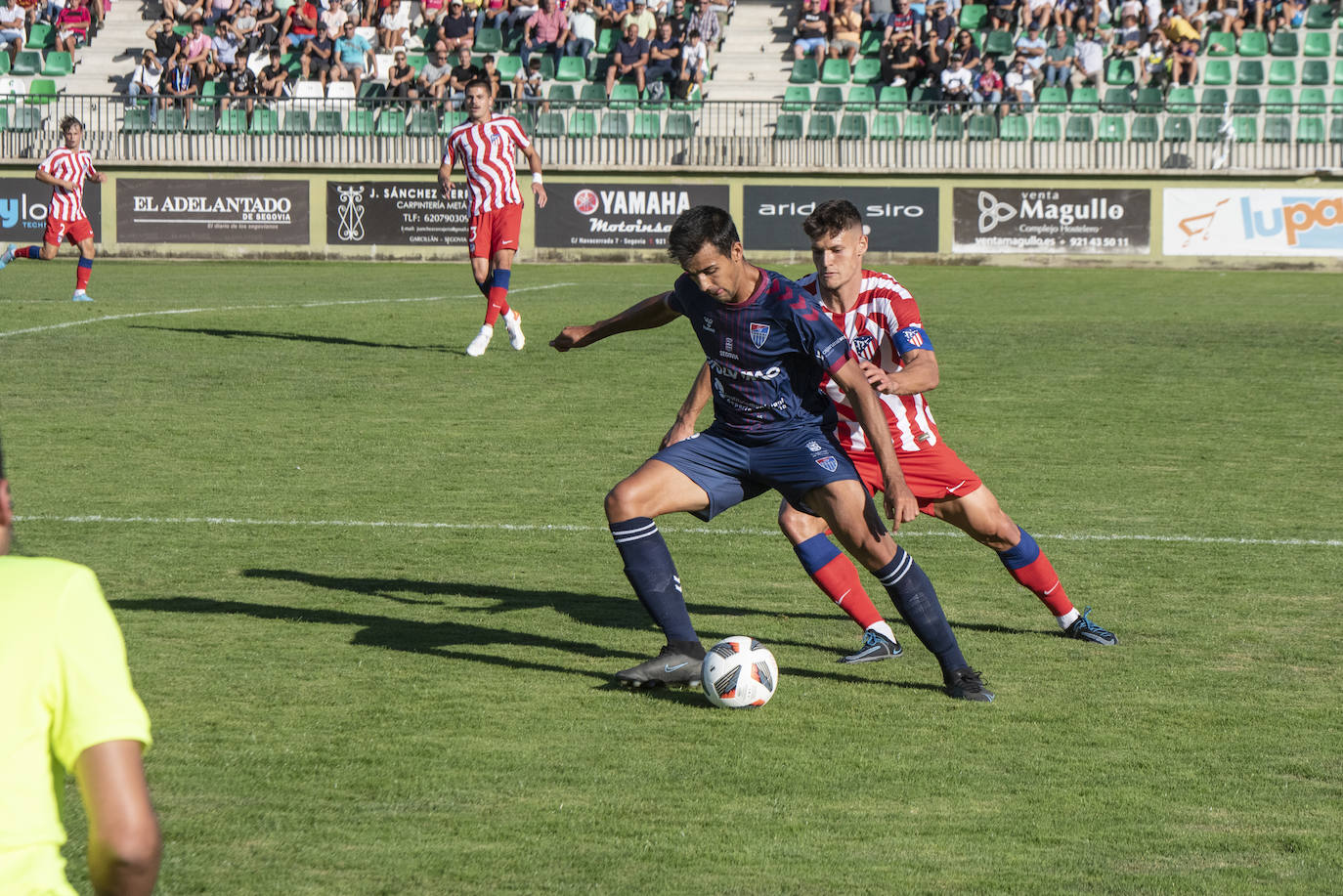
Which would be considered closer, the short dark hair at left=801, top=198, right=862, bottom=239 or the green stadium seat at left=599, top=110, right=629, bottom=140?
the short dark hair at left=801, top=198, right=862, bottom=239

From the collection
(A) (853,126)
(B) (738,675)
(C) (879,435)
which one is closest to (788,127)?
(A) (853,126)

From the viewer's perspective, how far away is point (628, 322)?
19.1 feet

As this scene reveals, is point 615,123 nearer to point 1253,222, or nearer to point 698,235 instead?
point 1253,222

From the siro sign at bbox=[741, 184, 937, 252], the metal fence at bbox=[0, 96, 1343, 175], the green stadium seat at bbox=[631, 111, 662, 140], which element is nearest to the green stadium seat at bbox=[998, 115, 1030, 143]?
the metal fence at bbox=[0, 96, 1343, 175]

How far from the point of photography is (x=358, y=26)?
3369 cm

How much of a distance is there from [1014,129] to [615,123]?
7449 mm

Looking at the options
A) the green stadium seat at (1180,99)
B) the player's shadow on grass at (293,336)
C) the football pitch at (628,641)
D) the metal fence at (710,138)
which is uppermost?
the green stadium seat at (1180,99)

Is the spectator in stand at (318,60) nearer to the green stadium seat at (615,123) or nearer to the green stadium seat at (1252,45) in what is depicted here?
the green stadium seat at (615,123)

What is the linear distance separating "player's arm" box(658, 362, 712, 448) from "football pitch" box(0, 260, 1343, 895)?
82 cm

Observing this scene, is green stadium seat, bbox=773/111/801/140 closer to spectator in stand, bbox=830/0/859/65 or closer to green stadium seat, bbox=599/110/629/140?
green stadium seat, bbox=599/110/629/140

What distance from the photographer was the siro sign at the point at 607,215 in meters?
30.1

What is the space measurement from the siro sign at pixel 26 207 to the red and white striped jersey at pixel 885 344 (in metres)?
26.8

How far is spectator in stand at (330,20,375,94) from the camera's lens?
106ft

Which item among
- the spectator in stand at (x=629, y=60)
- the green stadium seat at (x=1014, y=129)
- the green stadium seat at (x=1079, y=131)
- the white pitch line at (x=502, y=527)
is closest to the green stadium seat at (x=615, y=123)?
the spectator in stand at (x=629, y=60)
